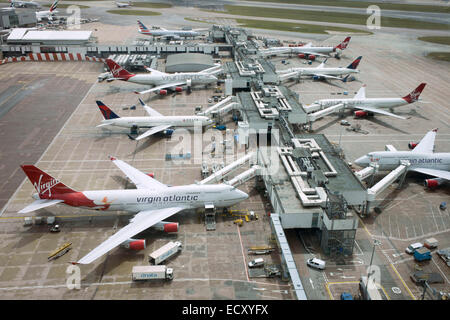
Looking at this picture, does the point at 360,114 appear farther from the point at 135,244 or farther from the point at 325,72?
the point at 135,244

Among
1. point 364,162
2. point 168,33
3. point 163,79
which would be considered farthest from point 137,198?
point 168,33

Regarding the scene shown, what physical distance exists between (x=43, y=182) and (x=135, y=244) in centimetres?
1549

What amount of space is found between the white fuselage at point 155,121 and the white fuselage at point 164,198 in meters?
28.0

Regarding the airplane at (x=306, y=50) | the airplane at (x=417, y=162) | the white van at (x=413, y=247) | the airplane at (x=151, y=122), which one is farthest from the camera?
the airplane at (x=306, y=50)

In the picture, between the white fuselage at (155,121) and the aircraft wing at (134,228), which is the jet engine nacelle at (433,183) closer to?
the aircraft wing at (134,228)

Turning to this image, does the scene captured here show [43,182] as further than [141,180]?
No

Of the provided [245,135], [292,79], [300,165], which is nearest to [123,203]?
[300,165]

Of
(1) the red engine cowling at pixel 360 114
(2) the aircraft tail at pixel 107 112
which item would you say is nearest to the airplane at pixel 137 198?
(2) the aircraft tail at pixel 107 112

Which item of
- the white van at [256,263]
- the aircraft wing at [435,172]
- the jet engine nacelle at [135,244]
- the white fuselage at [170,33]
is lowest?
the white van at [256,263]

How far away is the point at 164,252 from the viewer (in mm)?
44938

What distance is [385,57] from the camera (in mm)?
148500

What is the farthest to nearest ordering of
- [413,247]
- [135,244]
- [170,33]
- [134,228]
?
[170,33], [413,247], [134,228], [135,244]

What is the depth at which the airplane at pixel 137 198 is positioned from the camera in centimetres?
4819

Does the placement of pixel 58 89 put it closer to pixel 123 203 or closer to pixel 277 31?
pixel 123 203
